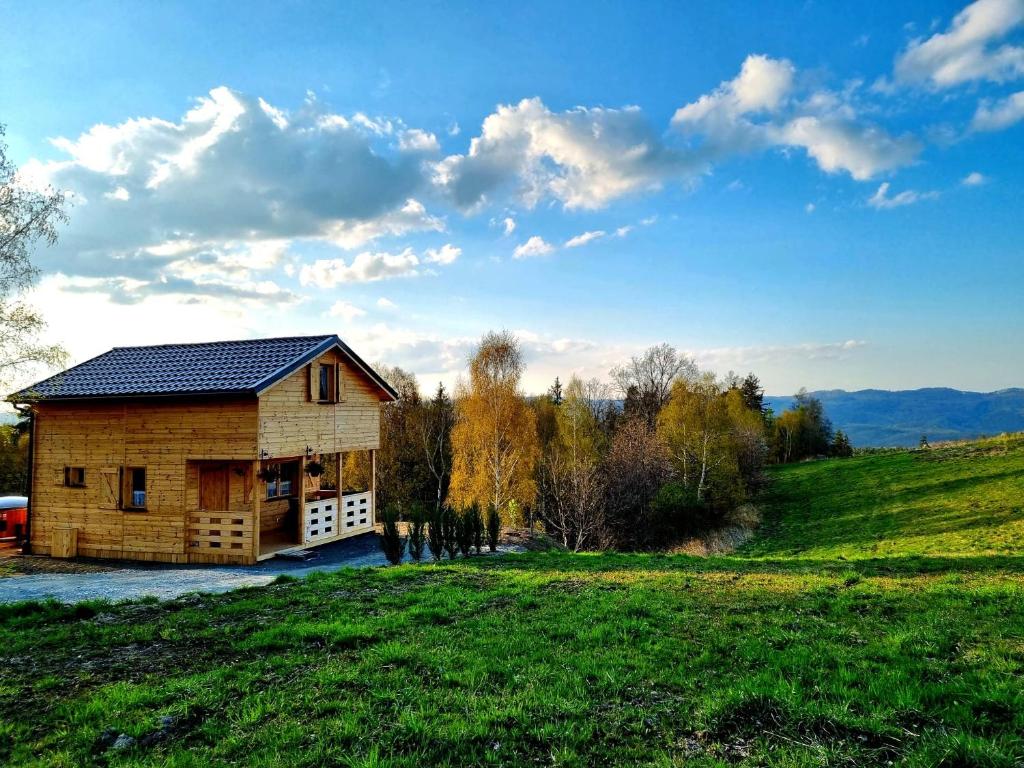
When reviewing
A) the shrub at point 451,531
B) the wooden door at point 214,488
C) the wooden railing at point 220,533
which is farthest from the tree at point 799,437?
the wooden railing at point 220,533

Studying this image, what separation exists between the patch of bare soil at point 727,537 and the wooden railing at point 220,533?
21.3m

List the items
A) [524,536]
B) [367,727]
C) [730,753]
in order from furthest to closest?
[524,536]
[367,727]
[730,753]

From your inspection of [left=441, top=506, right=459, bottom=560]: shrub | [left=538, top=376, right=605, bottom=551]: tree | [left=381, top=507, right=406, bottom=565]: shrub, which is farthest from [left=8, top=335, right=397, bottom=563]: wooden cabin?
[left=538, top=376, right=605, bottom=551]: tree

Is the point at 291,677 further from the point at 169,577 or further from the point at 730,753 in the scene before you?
the point at 169,577

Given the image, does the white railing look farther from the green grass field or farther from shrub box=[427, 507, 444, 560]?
the green grass field

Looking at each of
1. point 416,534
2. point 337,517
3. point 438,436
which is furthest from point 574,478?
point 438,436

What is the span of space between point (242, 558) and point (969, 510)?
3418cm

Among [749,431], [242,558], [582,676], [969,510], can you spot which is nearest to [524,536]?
[242,558]

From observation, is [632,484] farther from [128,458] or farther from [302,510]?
[128,458]

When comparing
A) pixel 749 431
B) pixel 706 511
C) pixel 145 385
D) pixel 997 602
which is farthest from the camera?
pixel 749 431

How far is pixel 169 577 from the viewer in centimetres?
1357

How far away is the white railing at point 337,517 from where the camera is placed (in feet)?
64.4

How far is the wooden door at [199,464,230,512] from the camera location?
18375 mm

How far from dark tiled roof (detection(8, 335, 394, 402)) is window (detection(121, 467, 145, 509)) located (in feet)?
8.70
